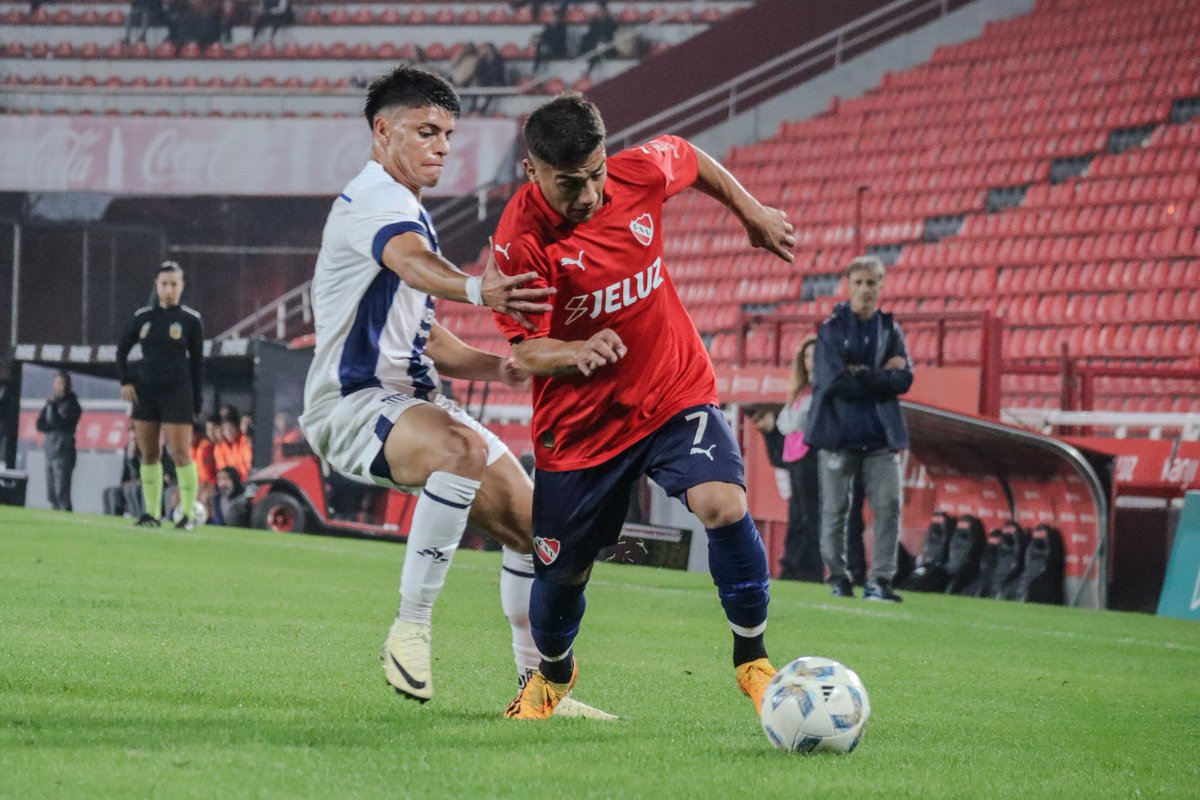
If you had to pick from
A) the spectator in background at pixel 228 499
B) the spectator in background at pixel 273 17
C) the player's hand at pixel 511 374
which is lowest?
the spectator in background at pixel 228 499

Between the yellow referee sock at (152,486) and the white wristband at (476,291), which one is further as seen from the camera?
the yellow referee sock at (152,486)

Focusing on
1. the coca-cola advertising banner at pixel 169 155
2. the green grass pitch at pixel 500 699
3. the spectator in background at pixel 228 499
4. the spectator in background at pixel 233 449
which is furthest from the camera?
the coca-cola advertising banner at pixel 169 155

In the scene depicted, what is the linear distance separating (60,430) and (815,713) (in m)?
13.9

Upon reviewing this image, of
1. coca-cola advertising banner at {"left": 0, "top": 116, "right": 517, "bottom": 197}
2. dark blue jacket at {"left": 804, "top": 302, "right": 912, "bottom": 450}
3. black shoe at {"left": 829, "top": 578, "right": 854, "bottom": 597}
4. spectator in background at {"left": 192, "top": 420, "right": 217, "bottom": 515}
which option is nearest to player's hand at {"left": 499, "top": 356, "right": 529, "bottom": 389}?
dark blue jacket at {"left": 804, "top": 302, "right": 912, "bottom": 450}

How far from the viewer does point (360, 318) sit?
15.5 ft

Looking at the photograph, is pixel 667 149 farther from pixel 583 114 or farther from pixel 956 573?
pixel 956 573

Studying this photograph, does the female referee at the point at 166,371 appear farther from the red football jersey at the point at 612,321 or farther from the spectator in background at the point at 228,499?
the red football jersey at the point at 612,321

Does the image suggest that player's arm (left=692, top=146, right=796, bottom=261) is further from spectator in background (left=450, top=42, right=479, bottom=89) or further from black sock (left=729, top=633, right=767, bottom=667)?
spectator in background (left=450, top=42, right=479, bottom=89)

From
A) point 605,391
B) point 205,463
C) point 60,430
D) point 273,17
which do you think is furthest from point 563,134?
point 273,17

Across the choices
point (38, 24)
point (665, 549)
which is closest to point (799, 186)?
point (665, 549)

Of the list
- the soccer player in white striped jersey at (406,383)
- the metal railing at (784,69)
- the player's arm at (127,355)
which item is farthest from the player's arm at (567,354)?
the metal railing at (784,69)

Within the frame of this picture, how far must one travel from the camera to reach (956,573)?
1125 cm

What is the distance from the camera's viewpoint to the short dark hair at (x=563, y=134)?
4.07m

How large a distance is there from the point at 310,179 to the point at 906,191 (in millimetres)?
8978
